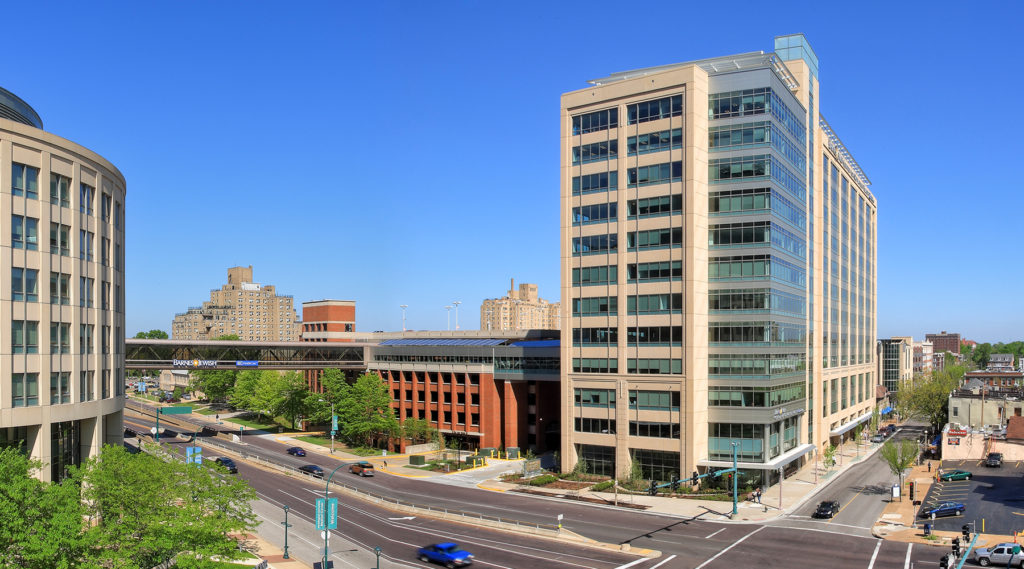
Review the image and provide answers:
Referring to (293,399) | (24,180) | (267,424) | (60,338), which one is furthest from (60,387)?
(267,424)

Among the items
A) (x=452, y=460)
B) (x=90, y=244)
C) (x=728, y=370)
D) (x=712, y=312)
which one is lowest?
(x=452, y=460)

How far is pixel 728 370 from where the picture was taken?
7838 cm

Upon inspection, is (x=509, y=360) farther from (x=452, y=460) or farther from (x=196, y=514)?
(x=196, y=514)

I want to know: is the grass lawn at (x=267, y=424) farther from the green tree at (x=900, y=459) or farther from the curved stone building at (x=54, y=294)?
the green tree at (x=900, y=459)

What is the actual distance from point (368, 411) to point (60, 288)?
194 ft

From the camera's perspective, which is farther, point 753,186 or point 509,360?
point 509,360

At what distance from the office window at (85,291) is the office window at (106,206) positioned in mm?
5484

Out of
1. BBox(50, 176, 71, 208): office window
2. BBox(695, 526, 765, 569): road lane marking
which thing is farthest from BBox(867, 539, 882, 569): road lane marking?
BBox(50, 176, 71, 208): office window

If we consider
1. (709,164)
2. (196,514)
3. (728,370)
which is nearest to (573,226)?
(709,164)

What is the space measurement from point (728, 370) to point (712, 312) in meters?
6.28

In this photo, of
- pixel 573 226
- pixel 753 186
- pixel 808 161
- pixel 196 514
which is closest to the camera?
pixel 196 514

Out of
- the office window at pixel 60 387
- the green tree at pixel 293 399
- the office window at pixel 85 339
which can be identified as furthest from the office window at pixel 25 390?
the green tree at pixel 293 399

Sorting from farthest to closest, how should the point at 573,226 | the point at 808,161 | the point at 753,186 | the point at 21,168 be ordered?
the point at 808,161, the point at 573,226, the point at 753,186, the point at 21,168

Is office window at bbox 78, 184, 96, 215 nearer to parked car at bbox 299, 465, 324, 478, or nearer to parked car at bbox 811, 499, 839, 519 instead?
parked car at bbox 299, 465, 324, 478
